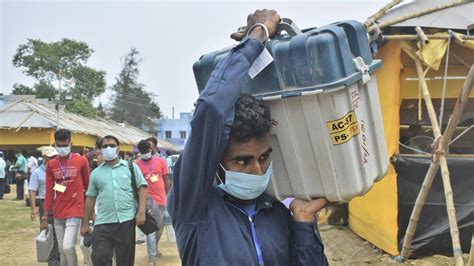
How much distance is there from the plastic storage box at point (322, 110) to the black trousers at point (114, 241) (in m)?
3.77

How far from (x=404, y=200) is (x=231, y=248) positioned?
598cm

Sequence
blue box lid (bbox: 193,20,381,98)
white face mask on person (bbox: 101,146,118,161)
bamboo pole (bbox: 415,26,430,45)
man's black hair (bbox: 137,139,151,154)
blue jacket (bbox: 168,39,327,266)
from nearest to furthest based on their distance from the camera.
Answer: blue jacket (bbox: 168,39,327,266) < blue box lid (bbox: 193,20,381,98) < white face mask on person (bbox: 101,146,118,161) < bamboo pole (bbox: 415,26,430,45) < man's black hair (bbox: 137,139,151,154)

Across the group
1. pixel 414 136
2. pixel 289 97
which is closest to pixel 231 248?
pixel 289 97

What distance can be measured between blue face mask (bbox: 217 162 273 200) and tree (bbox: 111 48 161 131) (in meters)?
58.7

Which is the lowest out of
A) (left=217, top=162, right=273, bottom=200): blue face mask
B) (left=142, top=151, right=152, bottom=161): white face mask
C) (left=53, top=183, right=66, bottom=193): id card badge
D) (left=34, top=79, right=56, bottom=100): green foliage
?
(left=53, top=183, right=66, bottom=193): id card badge

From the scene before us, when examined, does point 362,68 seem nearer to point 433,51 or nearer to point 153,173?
point 433,51

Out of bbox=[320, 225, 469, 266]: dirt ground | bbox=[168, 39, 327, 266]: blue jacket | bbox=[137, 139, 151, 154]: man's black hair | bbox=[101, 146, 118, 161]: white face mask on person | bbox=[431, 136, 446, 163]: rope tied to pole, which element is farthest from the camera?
bbox=[137, 139, 151, 154]: man's black hair

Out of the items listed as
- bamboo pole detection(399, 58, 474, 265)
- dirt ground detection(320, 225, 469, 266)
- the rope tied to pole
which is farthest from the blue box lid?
dirt ground detection(320, 225, 469, 266)

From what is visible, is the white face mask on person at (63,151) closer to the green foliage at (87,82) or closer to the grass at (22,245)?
the grass at (22,245)

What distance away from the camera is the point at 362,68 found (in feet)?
6.20

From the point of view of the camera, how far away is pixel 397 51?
716 centimetres

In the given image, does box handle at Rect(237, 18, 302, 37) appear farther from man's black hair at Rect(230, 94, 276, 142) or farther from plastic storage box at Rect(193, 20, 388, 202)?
man's black hair at Rect(230, 94, 276, 142)

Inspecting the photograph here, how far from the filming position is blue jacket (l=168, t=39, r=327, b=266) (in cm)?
172

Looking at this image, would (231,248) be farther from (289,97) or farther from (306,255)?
(289,97)
